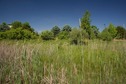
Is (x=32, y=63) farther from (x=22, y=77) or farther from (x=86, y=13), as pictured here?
(x=86, y=13)

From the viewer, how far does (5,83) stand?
1.72 m

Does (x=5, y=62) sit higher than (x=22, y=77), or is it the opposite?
(x=5, y=62)

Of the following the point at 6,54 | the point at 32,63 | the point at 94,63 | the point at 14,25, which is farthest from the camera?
the point at 14,25

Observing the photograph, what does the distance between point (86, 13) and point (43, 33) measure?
857 cm

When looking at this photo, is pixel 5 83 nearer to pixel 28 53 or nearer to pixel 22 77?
pixel 22 77

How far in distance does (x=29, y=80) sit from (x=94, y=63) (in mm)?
1778

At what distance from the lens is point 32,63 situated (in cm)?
216

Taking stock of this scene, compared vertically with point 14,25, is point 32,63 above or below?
below

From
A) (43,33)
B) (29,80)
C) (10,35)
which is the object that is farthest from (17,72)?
(43,33)

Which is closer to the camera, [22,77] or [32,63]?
[22,77]

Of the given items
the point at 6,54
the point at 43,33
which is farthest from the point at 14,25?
the point at 6,54

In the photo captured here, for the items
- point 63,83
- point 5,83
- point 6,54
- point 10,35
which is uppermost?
point 10,35

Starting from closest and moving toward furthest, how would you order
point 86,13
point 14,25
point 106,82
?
point 106,82, point 86,13, point 14,25

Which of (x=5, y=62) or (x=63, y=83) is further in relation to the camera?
(x=5, y=62)
